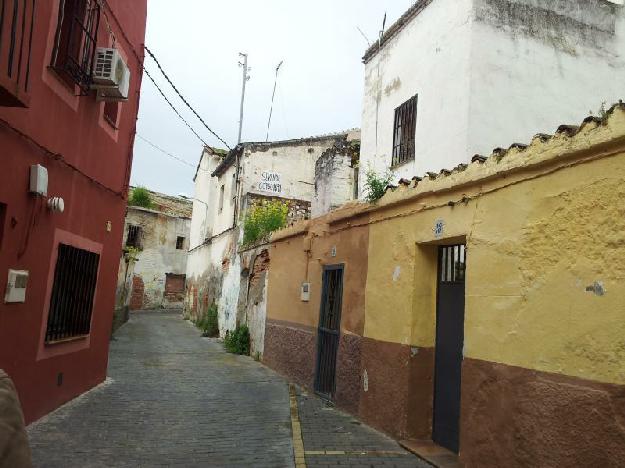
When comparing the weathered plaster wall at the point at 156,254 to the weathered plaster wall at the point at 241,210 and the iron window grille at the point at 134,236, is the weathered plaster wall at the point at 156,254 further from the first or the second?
the weathered plaster wall at the point at 241,210

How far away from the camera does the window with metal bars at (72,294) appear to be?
6961 mm

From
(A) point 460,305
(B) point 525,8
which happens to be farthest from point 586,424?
(B) point 525,8

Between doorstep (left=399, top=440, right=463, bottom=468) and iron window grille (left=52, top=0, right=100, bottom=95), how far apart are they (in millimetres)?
6175

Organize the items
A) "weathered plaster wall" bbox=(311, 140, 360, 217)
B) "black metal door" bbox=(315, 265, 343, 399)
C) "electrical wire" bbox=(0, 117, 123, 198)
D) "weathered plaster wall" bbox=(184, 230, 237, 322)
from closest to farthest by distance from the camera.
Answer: "electrical wire" bbox=(0, 117, 123, 198) → "black metal door" bbox=(315, 265, 343, 399) → "weathered plaster wall" bbox=(311, 140, 360, 217) → "weathered plaster wall" bbox=(184, 230, 237, 322)

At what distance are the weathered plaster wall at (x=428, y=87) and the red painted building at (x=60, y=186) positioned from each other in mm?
5453

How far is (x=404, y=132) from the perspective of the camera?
35.9 ft

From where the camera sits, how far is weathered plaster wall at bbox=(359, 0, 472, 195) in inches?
368

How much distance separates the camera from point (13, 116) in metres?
5.37

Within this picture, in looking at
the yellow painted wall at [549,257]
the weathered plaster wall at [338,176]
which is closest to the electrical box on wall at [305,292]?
the yellow painted wall at [549,257]

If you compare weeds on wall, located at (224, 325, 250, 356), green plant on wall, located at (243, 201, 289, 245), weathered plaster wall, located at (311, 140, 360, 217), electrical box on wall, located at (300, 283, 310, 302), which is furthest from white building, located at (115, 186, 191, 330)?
electrical box on wall, located at (300, 283, 310, 302)

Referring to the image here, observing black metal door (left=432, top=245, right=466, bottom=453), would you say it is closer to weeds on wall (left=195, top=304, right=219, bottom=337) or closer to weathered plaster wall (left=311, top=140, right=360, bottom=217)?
weathered plaster wall (left=311, top=140, right=360, bottom=217)

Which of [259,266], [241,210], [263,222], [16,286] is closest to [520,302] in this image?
[16,286]

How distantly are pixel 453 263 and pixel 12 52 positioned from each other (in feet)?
16.5

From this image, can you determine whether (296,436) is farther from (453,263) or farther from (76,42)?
(76,42)
